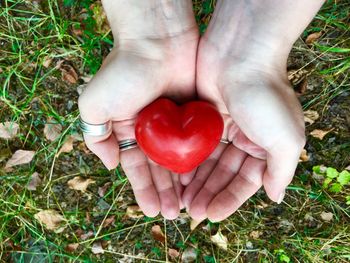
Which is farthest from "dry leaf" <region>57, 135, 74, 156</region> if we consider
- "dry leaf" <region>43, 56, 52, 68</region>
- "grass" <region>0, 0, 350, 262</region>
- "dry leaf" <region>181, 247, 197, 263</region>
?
"dry leaf" <region>181, 247, 197, 263</region>

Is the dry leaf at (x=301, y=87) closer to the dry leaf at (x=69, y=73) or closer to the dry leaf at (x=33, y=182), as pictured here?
the dry leaf at (x=69, y=73)

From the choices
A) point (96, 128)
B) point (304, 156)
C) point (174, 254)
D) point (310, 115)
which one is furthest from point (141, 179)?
point (310, 115)

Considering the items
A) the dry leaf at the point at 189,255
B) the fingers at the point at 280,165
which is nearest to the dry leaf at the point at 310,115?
the fingers at the point at 280,165

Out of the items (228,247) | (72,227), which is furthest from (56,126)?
(228,247)

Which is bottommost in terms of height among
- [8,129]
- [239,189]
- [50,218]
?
[50,218]

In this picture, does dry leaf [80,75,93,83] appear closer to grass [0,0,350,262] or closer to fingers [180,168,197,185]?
grass [0,0,350,262]

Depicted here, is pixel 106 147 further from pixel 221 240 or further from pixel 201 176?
pixel 221 240
